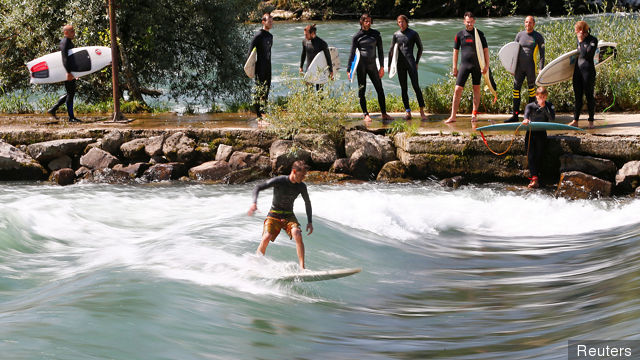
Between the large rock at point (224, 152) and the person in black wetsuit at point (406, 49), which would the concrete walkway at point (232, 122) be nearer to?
the large rock at point (224, 152)

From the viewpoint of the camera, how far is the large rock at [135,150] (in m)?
12.8

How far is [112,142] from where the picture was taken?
13.0 metres

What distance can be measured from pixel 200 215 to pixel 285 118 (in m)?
3.05

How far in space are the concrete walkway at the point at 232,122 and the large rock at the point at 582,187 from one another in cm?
95

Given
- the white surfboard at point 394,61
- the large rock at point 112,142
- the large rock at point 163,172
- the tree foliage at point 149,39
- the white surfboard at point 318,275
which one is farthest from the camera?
the tree foliage at point 149,39

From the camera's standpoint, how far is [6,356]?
5.04 meters

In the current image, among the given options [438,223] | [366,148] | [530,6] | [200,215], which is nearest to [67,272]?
[200,215]

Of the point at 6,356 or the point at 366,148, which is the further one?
the point at 366,148

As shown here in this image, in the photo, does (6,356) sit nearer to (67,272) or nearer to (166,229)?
(67,272)

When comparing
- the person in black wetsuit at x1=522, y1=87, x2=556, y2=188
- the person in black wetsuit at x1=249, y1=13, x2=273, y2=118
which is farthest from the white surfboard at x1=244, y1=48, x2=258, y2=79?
the person in black wetsuit at x1=522, y1=87, x2=556, y2=188

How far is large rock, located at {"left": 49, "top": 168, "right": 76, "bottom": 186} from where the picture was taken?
12406mm

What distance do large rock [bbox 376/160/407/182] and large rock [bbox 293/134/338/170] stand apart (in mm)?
1006

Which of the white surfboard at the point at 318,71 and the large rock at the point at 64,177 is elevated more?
the white surfboard at the point at 318,71

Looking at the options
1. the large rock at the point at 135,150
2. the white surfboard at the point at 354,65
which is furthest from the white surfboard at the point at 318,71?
the large rock at the point at 135,150
